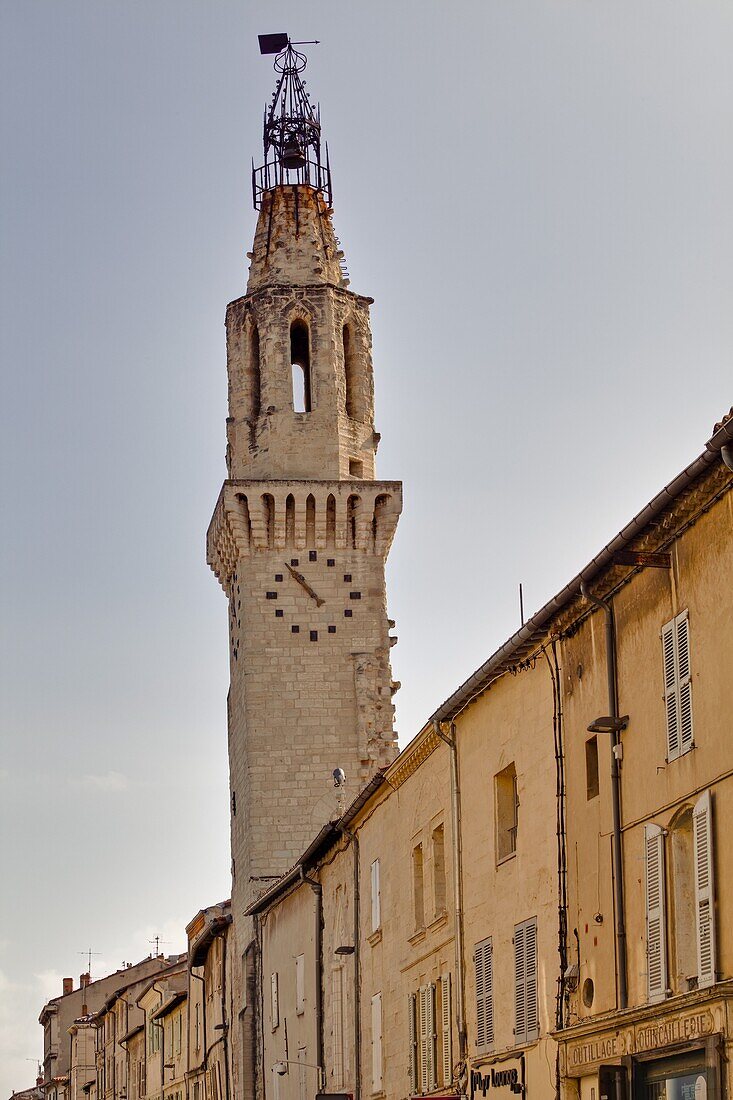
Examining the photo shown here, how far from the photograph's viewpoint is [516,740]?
23.8 metres

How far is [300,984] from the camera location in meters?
40.0

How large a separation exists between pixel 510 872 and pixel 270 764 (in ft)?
80.9

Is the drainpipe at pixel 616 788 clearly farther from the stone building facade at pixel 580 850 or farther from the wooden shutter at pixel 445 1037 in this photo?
the wooden shutter at pixel 445 1037

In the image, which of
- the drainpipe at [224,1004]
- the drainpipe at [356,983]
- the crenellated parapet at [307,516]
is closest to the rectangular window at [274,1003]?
the drainpipe at [224,1004]

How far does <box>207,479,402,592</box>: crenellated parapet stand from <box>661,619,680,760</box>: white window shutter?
103 feet

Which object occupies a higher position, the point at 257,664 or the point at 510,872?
the point at 257,664

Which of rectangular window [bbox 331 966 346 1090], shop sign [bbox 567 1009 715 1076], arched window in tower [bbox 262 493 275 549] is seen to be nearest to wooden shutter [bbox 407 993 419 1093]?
rectangular window [bbox 331 966 346 1090]

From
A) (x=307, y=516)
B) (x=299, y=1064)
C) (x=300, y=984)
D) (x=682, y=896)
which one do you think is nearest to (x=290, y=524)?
(x=307, y=516)

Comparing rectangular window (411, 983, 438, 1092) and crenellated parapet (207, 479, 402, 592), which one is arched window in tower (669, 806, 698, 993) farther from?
crenellated parapet (207, 479, 402, 592)

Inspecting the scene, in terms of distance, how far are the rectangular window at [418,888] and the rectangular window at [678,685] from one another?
1118cm

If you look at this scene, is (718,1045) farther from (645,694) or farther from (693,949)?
(645,694)

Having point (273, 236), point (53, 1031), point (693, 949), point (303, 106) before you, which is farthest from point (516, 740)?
point (53, 1031)

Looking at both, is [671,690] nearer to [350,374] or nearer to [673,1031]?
[673,1031]

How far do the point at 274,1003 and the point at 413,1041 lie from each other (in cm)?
1556
